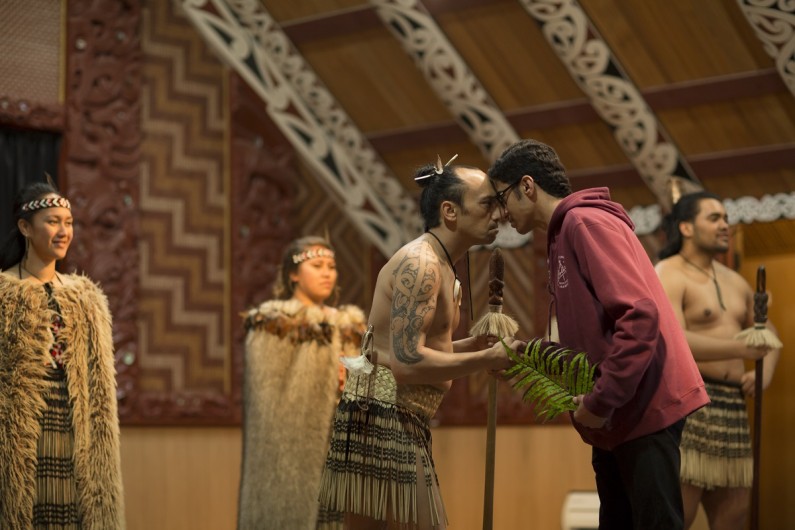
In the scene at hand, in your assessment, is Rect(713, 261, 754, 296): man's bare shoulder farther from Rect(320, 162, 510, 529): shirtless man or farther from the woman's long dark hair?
the woman's long dark hair

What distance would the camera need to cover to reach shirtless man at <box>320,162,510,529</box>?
3.41 metres

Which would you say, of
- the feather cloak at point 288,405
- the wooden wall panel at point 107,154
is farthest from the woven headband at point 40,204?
the wooden wall panel at point 107,154

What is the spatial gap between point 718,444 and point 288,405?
1.89 meters

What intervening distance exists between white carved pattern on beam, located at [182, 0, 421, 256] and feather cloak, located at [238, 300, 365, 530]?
Result: 1.24 metres

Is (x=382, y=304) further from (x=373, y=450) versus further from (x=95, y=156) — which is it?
(x=95, y=156)

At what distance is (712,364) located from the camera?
5082mm

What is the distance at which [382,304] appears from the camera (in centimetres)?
356

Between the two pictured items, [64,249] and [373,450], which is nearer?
[373,450]

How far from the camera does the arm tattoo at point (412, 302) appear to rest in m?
3.40

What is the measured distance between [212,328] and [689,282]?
8.75 ft

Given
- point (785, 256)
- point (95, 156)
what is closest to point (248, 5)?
point (95, 156)

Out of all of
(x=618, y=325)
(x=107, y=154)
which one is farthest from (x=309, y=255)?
(x=618, y=325)

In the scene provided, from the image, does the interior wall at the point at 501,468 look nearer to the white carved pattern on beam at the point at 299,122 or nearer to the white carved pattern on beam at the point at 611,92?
the white carved pattern on beam at the point at 611,92

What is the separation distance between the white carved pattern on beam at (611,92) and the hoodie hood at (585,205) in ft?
8.10
